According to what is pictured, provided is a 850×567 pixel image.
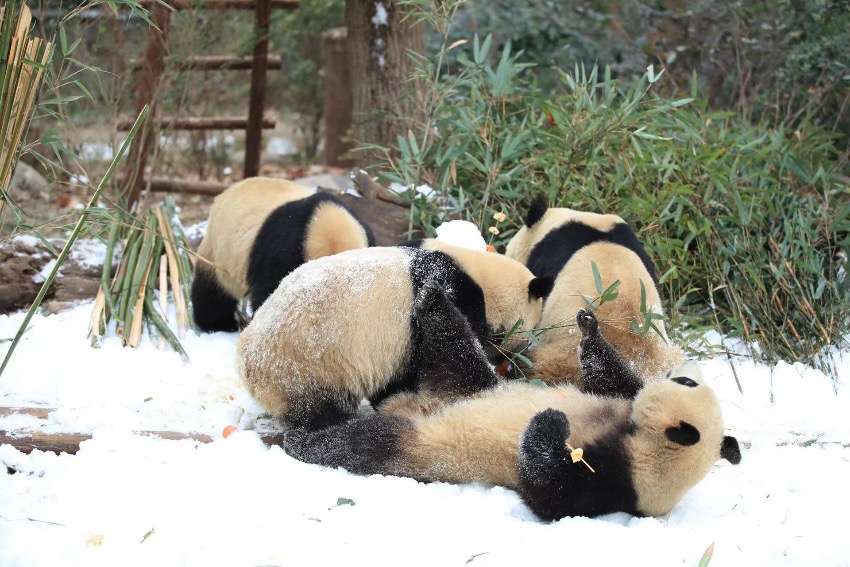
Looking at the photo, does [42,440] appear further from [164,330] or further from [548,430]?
[548,430]

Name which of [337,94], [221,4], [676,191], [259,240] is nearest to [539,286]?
[259,240]

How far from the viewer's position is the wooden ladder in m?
7.18

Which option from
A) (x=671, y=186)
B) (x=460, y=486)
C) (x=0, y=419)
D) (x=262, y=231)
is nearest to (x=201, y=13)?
(x=262, y=231)

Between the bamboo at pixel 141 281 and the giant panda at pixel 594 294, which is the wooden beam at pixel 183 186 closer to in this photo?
the bamboo at pixel 141 281

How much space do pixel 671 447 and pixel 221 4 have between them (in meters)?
6.74

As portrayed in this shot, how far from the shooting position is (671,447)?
2.96 metres

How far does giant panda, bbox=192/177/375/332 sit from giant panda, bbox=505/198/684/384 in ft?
3.56

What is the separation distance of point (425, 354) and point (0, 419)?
5.88ft

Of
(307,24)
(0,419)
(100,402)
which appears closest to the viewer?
(0,419)

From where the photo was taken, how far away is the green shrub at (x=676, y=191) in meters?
5.09

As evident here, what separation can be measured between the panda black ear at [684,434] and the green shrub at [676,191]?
218 centimetres

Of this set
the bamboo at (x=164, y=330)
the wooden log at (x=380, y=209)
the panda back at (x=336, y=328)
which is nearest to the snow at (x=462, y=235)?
the panda back at (x=336, y=328)

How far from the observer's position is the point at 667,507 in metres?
3.04

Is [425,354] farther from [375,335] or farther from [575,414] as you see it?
[575,414]
